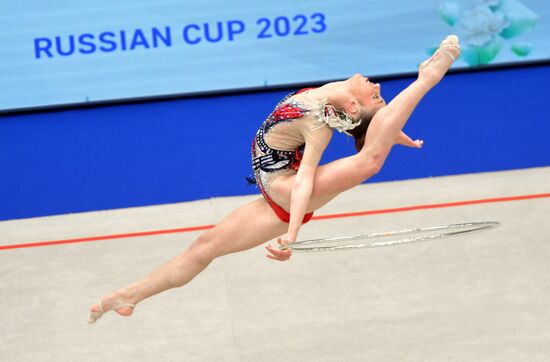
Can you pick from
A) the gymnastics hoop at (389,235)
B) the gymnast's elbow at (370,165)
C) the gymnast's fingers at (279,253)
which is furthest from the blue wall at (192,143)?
the gymnast's fingers at (279,253)

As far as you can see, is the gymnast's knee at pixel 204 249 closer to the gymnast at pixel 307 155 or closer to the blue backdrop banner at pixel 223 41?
the gymnast at pixel 307 155

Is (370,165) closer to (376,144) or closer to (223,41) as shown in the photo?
(376,144)

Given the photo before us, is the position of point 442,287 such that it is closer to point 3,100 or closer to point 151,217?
point 151,217

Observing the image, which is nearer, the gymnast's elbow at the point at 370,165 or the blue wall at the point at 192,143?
the gymnast's elbow at the point at 370,165

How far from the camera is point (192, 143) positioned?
726cm

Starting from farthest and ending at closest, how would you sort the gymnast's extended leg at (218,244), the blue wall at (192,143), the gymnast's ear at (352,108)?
the blue wall at (192,143)
the gymnast's extended leg at (218,244)
the gymnast's ear at (352,108)

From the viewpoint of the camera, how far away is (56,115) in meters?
7.10

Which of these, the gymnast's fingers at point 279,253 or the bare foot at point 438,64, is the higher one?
the bare foot at point 438,64

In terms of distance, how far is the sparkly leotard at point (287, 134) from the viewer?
13.2 feet

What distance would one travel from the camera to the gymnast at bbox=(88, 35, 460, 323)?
398 centimetres

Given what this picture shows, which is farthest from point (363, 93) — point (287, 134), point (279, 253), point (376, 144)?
point (279, 253)

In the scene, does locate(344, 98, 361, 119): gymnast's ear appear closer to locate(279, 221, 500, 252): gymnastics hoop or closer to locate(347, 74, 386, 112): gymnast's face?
locate(347, 74, 386, 112): gymnast's face

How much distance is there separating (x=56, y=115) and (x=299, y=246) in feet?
11.9

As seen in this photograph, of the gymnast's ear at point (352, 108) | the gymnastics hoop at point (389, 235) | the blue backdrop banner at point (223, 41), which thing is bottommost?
the blue backdrop banner at point (223, 41)
